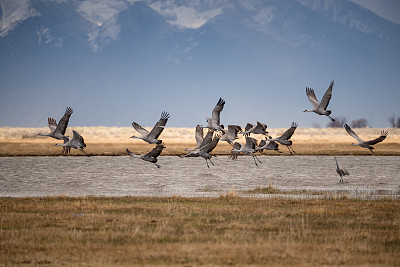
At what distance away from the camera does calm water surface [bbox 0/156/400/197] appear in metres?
30.5

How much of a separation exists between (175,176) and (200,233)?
2398 cm

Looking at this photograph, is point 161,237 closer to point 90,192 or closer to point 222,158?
point 90,192

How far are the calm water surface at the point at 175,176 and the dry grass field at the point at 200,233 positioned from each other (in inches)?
281

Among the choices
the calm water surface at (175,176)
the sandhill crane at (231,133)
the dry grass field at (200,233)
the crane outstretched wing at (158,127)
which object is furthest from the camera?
the calm water surface at (175,176)

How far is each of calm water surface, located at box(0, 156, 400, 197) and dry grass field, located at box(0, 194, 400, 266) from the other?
7.15 m

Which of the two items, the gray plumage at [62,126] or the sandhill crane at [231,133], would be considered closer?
the gray plumage at [62,126]

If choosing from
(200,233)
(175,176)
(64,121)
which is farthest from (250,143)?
(200,233)

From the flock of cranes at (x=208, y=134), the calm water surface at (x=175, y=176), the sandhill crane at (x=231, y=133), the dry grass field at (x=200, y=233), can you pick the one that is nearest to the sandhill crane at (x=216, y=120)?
the flock of cranes at (x=208, y=134)

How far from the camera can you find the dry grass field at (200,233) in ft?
41.1

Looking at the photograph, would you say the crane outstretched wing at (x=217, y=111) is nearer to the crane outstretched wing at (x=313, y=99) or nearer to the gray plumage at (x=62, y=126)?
the crane outstretched wing at (x=313, y=99)

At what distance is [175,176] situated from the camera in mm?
39375

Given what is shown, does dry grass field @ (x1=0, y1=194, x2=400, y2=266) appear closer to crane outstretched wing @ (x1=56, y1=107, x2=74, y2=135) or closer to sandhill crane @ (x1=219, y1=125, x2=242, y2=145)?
crane outstretched wing @ (x1=56, y1=107, x2=74, y2=135)

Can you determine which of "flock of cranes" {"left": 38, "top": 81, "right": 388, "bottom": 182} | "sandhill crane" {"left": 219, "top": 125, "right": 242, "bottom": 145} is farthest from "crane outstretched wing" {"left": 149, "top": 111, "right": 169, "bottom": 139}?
"sandhill crane" {"left": 219, "top": 125, "right": 242, "bottom": 145}

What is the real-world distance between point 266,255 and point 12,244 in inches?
229
